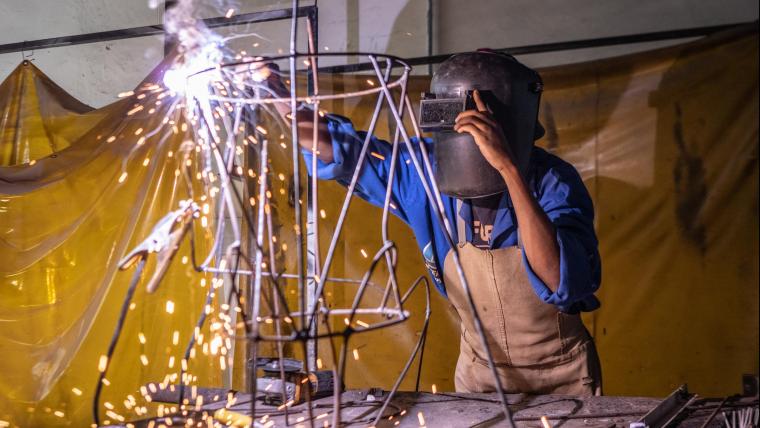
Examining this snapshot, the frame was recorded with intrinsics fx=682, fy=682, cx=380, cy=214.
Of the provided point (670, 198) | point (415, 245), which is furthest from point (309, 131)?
point (670, 198)

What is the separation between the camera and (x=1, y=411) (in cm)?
424

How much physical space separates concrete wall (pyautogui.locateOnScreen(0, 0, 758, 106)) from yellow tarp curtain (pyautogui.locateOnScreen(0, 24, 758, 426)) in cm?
45

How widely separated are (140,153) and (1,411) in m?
1.87

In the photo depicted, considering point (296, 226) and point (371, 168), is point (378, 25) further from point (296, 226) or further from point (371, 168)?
point (296, 226)

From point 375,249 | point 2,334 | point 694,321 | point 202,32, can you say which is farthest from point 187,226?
point 2,334

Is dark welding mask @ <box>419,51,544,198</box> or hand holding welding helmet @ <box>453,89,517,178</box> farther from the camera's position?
dark welding mask @ <box>419,51,544,198</box>

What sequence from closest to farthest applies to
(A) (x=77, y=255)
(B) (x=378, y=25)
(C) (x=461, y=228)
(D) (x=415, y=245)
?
(C) (x=461, y=228) → (D) (x=415, y=245) → (A) (x=77, y=255) → (B) (x=378, y=25)

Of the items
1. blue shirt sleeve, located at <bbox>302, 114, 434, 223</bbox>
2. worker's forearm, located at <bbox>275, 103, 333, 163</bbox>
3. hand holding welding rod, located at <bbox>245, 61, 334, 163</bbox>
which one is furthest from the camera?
blue shirt sleeve, located at <bbox>302, 114, 434, 223</bbox>

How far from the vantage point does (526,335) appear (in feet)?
8.30

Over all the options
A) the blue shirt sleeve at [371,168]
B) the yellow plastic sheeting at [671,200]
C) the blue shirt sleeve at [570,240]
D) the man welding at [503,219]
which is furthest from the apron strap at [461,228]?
the yellow plastic sheeting at [671,200]

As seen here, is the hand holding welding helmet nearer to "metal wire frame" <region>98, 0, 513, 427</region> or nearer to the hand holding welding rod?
"metal wire frame" <region>98, 0, 513, 427</region>

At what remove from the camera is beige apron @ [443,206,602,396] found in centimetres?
251

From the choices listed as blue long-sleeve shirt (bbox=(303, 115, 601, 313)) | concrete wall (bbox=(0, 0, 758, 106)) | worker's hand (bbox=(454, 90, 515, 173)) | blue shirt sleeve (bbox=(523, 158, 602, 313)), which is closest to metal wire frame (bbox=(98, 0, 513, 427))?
worker's hand (bbox=(454, 90, 515, 173))

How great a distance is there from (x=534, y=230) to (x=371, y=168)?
0.87 m
